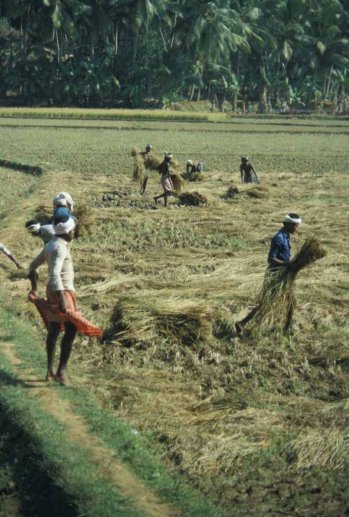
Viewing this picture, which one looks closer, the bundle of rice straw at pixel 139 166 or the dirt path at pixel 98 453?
the dirt path at pixel 98 453

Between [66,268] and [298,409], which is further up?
[66,268]

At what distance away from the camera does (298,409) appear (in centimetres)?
730

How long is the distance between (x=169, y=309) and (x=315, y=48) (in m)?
62.7

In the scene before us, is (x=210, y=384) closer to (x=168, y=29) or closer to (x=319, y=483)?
(x=319, y=483)

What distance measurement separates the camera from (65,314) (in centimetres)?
736

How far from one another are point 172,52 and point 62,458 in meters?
61.0

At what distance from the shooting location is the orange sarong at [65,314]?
286 inches

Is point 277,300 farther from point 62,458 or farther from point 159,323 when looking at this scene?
point 62,458

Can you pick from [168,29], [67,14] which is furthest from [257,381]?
[168,29]

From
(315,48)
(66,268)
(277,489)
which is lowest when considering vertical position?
(277,489)

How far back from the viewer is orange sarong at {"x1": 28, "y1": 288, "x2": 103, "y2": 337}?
727 cm

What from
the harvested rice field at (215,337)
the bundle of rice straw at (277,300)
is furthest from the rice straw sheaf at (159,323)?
the bundle of rice straw at (277,300)

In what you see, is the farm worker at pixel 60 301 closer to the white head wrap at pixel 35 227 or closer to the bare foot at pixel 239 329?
the white head wrap at pixel 35 227

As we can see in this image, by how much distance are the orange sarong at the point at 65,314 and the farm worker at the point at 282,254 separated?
211 cm
